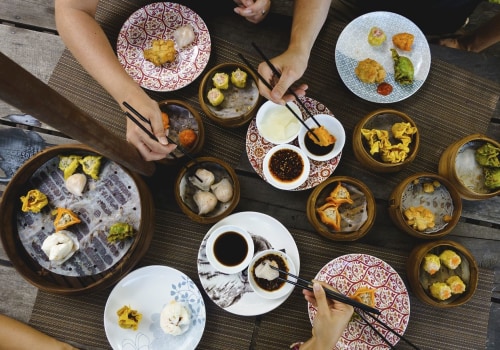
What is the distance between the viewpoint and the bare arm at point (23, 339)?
218 cm

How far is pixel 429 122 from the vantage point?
2.48 metres

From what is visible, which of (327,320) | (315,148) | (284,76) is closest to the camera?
(327,320)

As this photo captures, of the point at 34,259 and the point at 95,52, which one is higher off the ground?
the point at 95,52

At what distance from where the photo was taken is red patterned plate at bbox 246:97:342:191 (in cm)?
235

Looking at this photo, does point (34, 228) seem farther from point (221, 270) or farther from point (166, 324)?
point (221, 270)

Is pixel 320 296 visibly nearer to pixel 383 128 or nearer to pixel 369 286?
pixel 369 286

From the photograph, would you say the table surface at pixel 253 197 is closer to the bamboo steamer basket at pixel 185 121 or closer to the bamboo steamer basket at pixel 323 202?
the bamboo steamer basket at pixel 323 202

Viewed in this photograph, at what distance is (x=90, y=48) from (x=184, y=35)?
572mm

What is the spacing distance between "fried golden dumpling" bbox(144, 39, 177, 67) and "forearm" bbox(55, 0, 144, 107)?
260 mm

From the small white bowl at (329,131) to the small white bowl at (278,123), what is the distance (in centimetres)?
5

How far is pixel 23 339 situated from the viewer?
219cm

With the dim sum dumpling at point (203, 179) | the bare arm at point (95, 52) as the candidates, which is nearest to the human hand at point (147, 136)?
the bare arm at point (95, 52)

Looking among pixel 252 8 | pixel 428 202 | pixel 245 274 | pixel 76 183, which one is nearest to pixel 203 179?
pixel 245 274

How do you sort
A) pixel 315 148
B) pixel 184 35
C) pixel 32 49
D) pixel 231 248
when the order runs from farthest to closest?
pixel 32 49 → pixel 184 35 → pixel 315 148 → pixel 231 248
